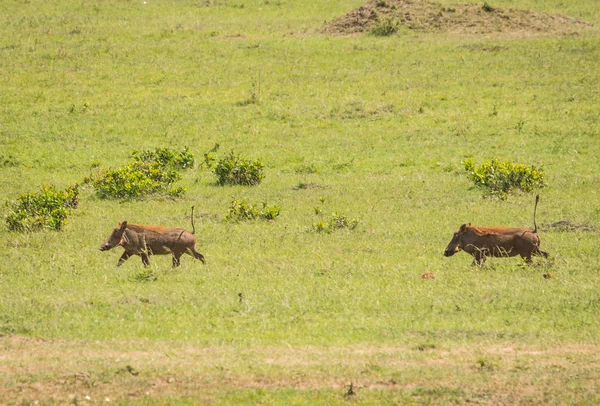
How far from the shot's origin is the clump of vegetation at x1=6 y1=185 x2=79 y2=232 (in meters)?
15.2

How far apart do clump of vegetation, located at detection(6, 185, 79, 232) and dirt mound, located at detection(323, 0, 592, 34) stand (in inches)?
708

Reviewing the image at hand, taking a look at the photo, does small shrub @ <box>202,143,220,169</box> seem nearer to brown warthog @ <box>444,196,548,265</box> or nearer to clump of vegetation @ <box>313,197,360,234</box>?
clump of vegetation @ <box>313,197,360,234</box>

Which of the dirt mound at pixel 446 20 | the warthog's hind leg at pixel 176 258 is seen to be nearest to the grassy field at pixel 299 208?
the warthog's hind leg at pixel 176 258

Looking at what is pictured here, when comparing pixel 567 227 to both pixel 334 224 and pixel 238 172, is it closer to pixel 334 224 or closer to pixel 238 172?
pixel 334 224

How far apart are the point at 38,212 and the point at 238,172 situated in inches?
197

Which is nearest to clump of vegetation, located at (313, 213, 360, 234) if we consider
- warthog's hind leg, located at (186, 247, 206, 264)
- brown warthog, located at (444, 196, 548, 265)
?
warthog's hind leg, located at (186, 247, 206, 264)

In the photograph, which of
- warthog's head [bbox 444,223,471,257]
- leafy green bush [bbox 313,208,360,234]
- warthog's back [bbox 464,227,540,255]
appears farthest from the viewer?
leafy green bush [bbox 313,208,360,234]

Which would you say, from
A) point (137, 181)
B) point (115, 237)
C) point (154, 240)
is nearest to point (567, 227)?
point (154, 240)

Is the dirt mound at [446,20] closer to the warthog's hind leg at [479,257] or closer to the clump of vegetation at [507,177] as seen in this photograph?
the clump of vegetation at [507,177]

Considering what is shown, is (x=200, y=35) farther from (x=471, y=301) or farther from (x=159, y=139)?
(x=471, y=301)

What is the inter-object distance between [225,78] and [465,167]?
10.5 meters

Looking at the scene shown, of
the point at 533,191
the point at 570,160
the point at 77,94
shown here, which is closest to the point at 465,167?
the point at 533,191

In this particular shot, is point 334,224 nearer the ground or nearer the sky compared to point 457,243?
nearer the ground

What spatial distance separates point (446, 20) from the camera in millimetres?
32719
